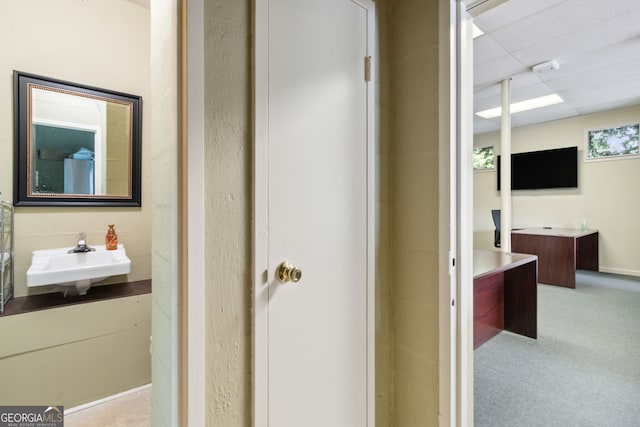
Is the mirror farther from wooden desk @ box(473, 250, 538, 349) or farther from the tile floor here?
wooden desk @ box(473, 250, 538, 349)

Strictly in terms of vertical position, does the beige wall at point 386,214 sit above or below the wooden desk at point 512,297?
above

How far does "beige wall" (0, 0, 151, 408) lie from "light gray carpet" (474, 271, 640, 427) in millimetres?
2275

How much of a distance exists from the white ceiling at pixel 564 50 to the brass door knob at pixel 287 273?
2.68 m

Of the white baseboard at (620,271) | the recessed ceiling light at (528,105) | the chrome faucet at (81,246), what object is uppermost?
the recessed ceiling light at (528,105)

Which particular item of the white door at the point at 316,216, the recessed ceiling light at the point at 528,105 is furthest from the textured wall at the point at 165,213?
the recessed ceiling light at the point at 528,105

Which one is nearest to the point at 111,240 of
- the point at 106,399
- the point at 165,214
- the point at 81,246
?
the point at 81,246

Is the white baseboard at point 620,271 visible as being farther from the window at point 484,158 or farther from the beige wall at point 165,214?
the beige wall at point 165,214

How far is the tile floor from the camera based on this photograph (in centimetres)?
175

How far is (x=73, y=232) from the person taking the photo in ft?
6.88

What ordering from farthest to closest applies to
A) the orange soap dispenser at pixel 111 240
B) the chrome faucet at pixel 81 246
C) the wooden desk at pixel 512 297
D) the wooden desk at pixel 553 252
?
the wooden desk at pixel 553 252 → the wooden desk at pixel 512 297 → the orange soap dispenser at pixel 111 240 → the chrome faucet at pixel 81 246

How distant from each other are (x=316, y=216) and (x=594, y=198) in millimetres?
6282

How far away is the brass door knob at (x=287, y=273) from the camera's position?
40.6 inches

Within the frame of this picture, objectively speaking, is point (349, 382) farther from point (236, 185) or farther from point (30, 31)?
point (30, 31)

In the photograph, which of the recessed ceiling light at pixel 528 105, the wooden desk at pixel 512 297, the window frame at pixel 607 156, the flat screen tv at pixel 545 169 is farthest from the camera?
the flat screen tv at pixel 545 169
